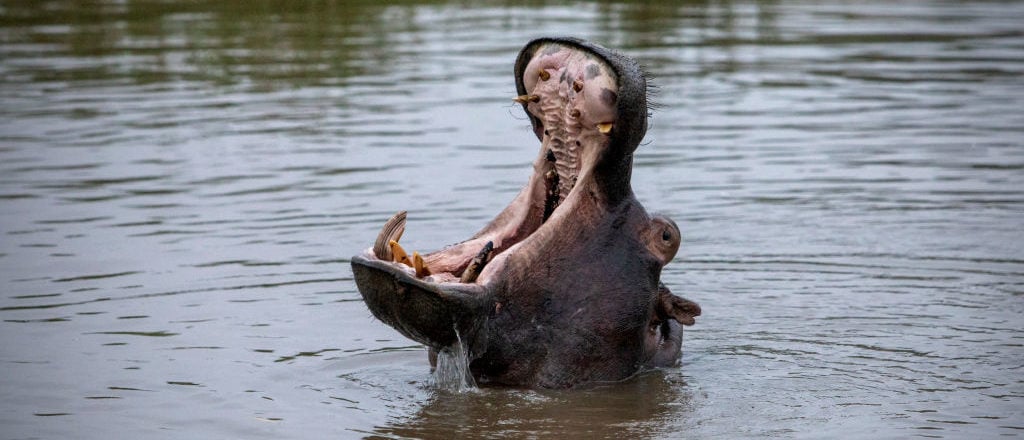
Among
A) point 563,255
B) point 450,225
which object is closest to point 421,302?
point 563,255

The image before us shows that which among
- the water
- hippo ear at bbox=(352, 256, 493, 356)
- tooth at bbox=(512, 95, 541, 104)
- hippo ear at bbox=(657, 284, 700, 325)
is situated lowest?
the water

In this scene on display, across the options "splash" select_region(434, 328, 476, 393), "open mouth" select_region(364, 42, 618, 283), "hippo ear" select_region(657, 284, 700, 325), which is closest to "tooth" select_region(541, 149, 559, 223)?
"open mouth" select_region(364, 42, 618, 283)

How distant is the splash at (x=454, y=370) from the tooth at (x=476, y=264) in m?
0.27

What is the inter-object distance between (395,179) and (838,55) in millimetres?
9084

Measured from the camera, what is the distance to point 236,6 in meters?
26.0

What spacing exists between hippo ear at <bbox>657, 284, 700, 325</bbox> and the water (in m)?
0.31

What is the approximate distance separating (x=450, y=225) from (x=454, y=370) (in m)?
3.74

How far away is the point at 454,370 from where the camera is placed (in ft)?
22.6

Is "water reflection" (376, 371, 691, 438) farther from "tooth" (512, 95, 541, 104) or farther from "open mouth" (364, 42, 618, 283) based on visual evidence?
"tooth" (512, 95, 541, 104)

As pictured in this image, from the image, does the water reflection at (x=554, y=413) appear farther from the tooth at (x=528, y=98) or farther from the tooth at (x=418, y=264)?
the tooth at (x=528, y=98)

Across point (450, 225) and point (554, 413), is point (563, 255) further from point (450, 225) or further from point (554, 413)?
point (450, 225)

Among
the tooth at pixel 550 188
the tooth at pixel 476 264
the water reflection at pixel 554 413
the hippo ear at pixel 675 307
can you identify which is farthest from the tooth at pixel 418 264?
the hippo ear at pixel 675 307

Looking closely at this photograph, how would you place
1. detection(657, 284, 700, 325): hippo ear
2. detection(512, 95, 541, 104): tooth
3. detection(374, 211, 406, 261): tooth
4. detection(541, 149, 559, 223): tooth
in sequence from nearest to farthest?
detection(374, 211, 406, 261): tooth < detection(512, 95, 541, 104): tooth < detection(541, 149, 559, 223): tooth < detection(657, 284, 700, 325): hippo ear

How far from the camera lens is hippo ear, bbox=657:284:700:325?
7121 mm
